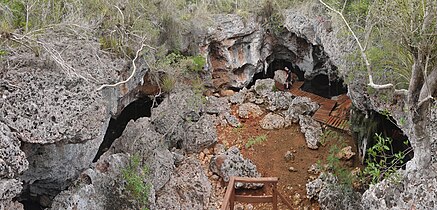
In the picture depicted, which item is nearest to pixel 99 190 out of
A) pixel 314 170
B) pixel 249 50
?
pixel 314 170

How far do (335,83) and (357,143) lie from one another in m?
5.07

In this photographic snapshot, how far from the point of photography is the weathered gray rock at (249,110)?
11.8 m

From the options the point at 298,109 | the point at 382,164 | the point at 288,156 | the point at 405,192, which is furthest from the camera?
the point at 298,109

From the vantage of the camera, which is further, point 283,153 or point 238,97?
point 238,97

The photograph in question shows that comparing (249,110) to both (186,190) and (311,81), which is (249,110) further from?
(186,190)

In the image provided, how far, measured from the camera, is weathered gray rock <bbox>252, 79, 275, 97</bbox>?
1296 cm

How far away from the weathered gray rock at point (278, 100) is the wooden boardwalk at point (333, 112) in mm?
918

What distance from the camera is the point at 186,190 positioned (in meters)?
8.20

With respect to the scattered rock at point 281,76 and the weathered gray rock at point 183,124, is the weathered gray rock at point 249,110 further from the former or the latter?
the scattered rock at point 281,76

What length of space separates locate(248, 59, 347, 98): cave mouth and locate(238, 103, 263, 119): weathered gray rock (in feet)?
7.52

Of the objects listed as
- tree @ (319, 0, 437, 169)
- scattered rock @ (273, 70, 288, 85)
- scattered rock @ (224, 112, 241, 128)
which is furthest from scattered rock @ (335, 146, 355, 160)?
scattered rock @ (273, 70, 288, 85)

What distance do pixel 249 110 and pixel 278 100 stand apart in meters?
1.08

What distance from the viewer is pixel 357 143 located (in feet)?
31.8

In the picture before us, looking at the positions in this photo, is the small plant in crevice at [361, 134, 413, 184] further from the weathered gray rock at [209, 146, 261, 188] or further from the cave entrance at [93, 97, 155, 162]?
the cave entrance at [93, 97, 155, 162]
